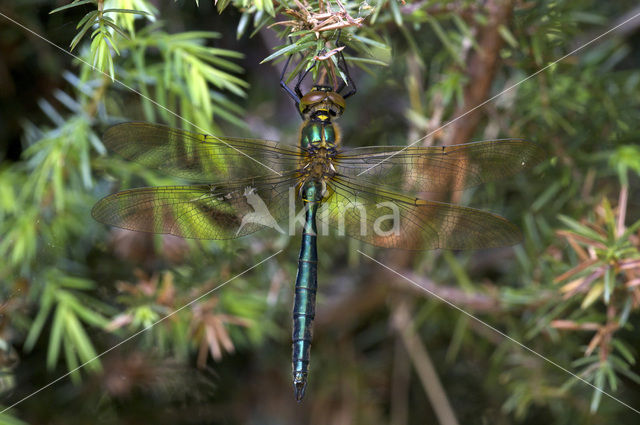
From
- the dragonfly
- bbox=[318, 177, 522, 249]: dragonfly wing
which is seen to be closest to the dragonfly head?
the dragonfly

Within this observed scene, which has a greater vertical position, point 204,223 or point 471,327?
point 204,223

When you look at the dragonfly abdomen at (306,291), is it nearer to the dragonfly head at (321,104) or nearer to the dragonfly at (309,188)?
the dragonfly at (309,188)

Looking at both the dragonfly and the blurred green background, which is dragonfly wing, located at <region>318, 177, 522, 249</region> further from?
the blurred green background

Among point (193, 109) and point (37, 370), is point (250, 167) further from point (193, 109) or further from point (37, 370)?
point (37, 370)

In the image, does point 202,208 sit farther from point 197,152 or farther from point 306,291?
point 306,291

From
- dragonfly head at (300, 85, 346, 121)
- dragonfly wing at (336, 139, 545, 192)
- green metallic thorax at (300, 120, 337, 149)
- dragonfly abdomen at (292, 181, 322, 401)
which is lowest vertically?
dragonfly abdomen at (292, 181, 322, 401)

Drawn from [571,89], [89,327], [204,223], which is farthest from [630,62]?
[89,327]

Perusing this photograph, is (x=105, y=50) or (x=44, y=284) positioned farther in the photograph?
(x=44, y=284)
